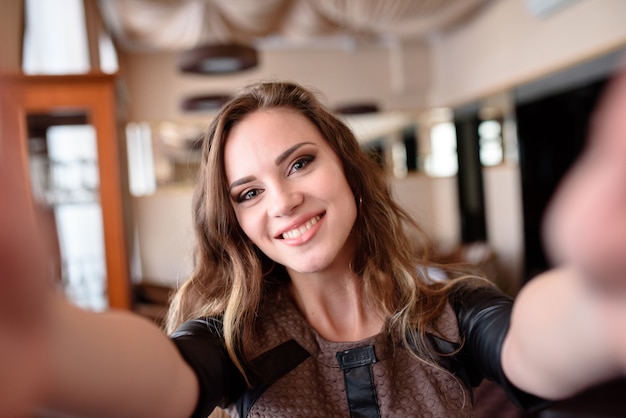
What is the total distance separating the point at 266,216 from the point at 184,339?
293mm

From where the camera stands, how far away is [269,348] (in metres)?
1.12

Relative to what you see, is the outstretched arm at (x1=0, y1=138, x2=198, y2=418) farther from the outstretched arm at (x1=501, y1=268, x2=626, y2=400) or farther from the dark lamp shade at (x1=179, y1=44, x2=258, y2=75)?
the dark lamp shade at (x1=179, y1=44, x2=258, y2=75)

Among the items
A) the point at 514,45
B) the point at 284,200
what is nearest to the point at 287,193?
the point at 284,200

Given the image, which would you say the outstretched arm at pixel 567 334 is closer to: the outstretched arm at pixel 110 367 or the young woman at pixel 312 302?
the young woman at pixel 312 302

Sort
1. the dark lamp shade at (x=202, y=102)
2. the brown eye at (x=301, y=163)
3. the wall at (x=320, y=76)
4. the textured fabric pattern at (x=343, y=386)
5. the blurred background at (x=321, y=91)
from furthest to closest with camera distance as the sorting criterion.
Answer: the wall at (x=320, y=76) < the dark lamp shade at (x=202, y=102) < the blurred background at (x=321, y=91) < the brown eye at (x=301, y=163) < the textured fabric pattern at (x=343, y=386)

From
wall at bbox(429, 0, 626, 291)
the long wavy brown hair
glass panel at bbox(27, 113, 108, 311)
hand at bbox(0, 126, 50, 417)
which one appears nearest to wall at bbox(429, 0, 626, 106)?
wall at bbox(429, 0, 626, 291)

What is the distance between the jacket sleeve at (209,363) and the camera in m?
0.89

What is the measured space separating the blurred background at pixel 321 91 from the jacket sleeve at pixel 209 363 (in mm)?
435

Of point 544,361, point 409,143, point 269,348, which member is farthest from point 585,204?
point 409,143

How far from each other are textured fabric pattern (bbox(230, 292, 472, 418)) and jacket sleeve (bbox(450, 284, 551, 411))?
3cm

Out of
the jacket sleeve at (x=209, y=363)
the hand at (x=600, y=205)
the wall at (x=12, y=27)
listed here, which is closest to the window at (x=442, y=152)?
the wall at (x=12, y=27)

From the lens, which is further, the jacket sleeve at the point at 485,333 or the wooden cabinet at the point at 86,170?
the wooden cabinet at the point at 86,170

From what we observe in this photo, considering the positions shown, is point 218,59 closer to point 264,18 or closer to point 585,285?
point 264,18

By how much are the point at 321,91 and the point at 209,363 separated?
1481 millimetres
